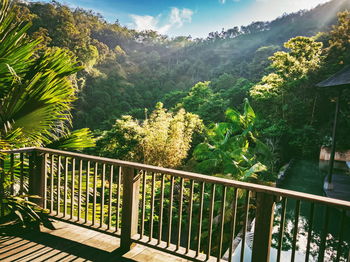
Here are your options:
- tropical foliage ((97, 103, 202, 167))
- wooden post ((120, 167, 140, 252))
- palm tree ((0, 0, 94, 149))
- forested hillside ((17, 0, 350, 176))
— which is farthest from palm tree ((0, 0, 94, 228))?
tropical foliage ((97, 103, 202, 167))

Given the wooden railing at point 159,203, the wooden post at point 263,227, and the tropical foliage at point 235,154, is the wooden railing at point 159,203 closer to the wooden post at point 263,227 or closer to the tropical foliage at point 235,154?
the wooden post at point 263,227

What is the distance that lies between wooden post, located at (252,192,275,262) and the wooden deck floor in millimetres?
862

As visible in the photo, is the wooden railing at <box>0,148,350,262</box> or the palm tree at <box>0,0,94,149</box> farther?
the palm tree at <box>0,0,94,149</box>

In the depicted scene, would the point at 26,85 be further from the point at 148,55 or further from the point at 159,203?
the point at 148,55

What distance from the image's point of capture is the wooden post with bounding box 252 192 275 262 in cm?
196

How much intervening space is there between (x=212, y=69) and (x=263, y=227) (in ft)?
144

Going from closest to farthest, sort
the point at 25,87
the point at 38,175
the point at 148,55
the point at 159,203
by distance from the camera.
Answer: the point at 25,87 < the point at 159,203 < the point at 38,175 < the point at 148,55

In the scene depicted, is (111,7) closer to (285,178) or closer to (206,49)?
(285,178)

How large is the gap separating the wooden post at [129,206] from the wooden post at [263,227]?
117cm

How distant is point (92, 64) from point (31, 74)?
33582 millimetres

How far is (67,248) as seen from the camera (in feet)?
8.43

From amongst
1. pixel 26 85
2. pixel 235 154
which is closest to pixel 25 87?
pixel 26 85

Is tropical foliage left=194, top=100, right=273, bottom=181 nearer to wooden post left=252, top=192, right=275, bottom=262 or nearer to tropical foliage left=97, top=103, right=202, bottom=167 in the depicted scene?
tropical foliage left=97, top=103, right=202, bottom=167

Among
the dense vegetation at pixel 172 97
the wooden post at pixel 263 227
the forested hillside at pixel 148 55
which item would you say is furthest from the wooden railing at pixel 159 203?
the forested hillside at pixel 148 55
